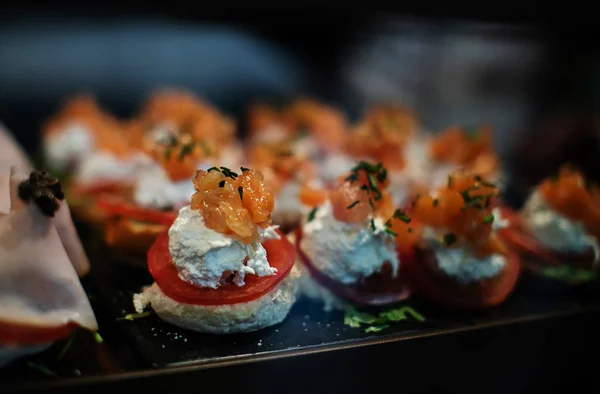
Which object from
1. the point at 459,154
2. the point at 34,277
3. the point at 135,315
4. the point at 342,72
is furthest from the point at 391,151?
the point at 342,72

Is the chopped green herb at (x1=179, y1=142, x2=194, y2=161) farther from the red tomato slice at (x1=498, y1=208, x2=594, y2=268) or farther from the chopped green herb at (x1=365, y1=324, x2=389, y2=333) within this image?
the red tomato slice at (x1=498, y1=208, x2=594, y2=268)

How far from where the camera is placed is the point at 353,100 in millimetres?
4816

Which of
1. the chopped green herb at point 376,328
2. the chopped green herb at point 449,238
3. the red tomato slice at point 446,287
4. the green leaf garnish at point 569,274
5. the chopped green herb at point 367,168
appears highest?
the chopped green herb at point 367,168

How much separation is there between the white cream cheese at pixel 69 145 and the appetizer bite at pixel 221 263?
143cm

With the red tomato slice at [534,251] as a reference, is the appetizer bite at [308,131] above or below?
above

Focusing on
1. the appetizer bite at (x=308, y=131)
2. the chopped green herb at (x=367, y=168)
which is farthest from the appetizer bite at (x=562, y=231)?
the appetizer bite at (x=308, y=131)

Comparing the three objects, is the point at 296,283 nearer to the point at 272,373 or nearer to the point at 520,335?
the point at 272,373

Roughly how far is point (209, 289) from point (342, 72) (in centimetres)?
342

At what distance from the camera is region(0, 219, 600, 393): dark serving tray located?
63.4 inches

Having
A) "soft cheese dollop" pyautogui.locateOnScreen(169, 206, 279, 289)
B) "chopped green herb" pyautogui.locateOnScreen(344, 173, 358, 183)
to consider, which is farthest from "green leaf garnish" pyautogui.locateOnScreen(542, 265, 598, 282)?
"soft cheese dollop" pyautogui.locateOnScreen(169, 206, 279, 289)

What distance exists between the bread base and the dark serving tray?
3 centimetres

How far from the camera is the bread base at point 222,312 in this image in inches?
71.0

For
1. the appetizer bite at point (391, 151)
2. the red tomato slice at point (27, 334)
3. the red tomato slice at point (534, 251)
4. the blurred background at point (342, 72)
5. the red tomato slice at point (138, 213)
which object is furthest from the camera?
the blurred background at point (342, 72)

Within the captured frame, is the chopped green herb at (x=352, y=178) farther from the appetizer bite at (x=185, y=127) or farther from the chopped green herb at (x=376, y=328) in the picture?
the appetizer bite at (x=185, y=127)
